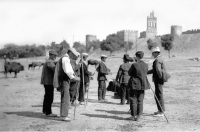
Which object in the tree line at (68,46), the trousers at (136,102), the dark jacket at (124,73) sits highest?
the tree line at (68,46)

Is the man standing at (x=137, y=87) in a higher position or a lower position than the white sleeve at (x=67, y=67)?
lower

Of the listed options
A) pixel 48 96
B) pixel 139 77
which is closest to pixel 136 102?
pixel 139 77

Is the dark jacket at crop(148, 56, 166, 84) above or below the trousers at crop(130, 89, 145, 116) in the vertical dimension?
above

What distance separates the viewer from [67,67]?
871 cm

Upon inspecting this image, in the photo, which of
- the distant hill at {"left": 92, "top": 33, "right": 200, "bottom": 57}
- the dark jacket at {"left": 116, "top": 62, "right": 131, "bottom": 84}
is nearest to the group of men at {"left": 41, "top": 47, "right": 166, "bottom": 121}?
the dark jacket at {"left": 116, "top": 62, "right": 131, "bottom": 84}

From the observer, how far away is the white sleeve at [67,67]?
8.68 metres

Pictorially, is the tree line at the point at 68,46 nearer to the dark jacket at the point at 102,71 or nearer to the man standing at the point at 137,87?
the dark jacket at the point at 102,71

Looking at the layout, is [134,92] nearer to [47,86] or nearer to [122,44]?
[47,86]

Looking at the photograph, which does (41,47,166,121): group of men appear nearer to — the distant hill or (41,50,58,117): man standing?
(41,50,58,117): man standing

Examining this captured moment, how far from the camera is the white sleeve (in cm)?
868

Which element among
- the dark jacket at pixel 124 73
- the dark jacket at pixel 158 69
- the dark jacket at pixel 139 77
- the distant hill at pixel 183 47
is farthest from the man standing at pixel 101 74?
the distant hill at pixel 183 47

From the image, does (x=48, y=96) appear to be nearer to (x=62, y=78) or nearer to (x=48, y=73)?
(x=48, y=73)

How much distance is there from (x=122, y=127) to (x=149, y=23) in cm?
16521

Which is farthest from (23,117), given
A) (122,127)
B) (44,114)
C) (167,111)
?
(167,111)
